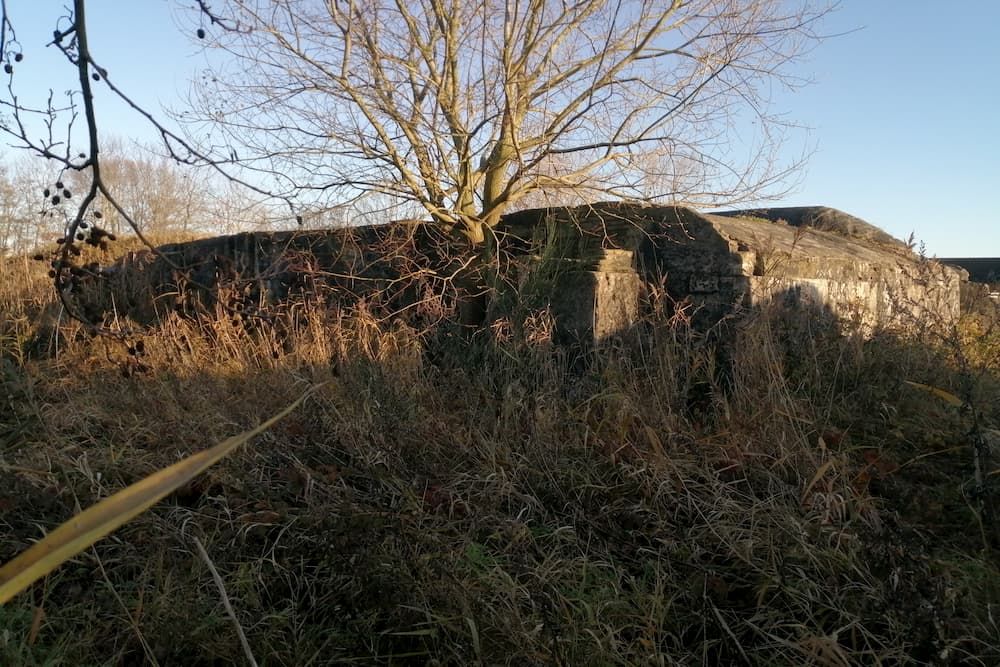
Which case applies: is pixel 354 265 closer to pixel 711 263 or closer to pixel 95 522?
pixel 711 263

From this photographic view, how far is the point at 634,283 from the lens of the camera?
5363mm

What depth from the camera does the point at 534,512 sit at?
120 inches

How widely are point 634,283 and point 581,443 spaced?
2041 mm

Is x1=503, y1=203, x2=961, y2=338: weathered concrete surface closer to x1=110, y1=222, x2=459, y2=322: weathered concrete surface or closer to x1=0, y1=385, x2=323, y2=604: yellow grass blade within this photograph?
x1=110, y1=222, x2=459, y2=322: weathered concrete surface

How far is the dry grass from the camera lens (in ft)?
7.23

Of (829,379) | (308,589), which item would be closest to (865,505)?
(829,379)

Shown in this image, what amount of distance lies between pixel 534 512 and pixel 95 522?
103 inches

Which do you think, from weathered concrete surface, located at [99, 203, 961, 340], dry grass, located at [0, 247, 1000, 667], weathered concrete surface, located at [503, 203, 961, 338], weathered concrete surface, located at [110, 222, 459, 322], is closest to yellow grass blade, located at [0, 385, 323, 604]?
dry grass, located at [0, 247, 1000, 667]

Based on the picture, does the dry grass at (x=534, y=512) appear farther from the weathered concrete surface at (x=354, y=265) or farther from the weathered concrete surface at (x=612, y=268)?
the weathered concrete surface at (x=354, y=265)

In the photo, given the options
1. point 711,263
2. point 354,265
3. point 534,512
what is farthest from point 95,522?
point 354,265

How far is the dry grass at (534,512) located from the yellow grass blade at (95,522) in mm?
1620

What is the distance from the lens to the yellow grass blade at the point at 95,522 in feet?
1.75

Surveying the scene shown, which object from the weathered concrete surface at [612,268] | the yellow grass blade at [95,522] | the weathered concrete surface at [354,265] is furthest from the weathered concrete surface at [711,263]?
the yellow grass blade at [95,522]

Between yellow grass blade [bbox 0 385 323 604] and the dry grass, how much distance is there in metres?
1.62
